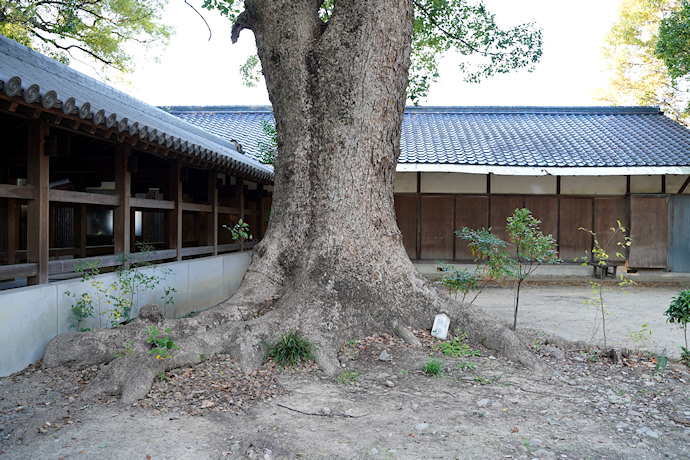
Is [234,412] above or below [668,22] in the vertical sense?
below

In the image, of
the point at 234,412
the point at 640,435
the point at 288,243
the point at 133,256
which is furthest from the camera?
the point at 133,256

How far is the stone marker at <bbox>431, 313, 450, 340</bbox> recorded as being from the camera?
5031 mm

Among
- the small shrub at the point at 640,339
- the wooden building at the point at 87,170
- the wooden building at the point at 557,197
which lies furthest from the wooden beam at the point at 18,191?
the wooden building at the point at 557,197

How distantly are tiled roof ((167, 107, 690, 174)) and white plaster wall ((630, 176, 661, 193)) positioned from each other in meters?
0.62

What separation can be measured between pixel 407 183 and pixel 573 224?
4054mm

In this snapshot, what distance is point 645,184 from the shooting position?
11.7 metres

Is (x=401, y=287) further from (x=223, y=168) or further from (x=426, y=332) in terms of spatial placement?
(x=223, y=168)

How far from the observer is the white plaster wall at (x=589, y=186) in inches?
464

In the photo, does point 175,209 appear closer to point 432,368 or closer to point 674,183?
point 432,368

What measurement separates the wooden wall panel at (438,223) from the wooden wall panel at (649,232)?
4178mm

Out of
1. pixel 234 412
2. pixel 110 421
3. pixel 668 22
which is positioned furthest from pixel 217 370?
pixel 668 22

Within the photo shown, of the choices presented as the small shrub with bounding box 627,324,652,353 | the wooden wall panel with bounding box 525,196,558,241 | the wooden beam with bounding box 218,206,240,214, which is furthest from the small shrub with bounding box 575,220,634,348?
the wooden beam with bounding box 218,206,240,214

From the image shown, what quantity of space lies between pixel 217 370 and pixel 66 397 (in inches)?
43.9

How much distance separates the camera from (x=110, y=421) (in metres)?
3.28
